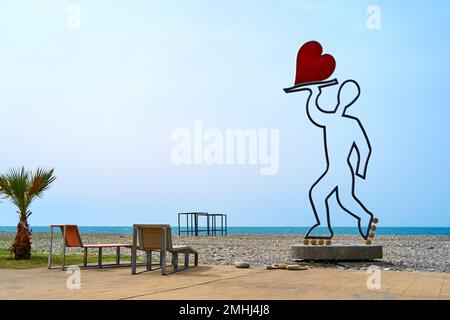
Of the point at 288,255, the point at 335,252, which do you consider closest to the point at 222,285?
the point at 335,252

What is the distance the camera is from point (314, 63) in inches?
532

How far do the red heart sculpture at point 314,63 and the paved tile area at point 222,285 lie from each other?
16.8 ft

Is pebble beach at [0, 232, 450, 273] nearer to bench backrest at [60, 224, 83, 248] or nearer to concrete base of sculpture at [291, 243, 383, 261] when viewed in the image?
concrete base of sculpture at [291, 243, 383, 261]

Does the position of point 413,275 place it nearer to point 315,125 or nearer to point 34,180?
point 315,125

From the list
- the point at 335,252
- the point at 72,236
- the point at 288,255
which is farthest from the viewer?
the point at 288,255

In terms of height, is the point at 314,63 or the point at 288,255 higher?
the point at 314,63

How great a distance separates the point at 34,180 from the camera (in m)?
13.7

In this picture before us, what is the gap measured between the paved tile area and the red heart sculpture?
5.13 meters

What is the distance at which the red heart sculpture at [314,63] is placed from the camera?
44.1 feet

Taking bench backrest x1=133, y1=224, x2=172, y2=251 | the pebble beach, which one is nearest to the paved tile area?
bench backrest x1=133, y1=224, x2=172, y2=251

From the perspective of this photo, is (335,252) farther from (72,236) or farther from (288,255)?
(72,236)

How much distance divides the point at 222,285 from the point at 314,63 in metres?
7.27

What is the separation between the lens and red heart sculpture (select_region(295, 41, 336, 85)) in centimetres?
1343
